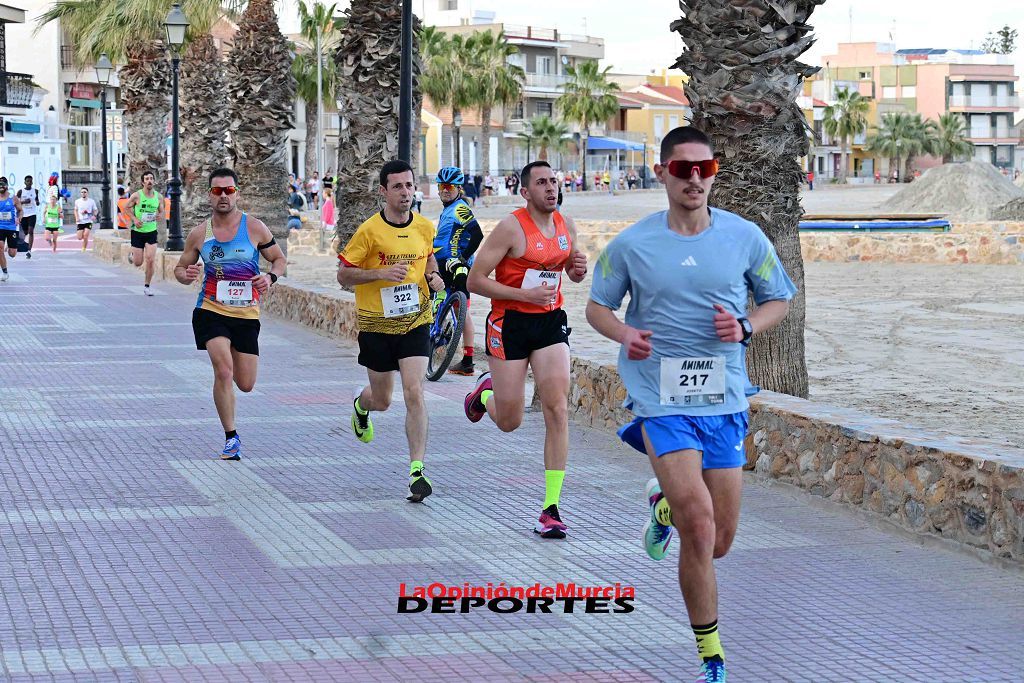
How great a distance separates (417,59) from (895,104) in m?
122

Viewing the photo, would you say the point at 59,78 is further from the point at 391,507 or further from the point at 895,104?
the point at 895,104

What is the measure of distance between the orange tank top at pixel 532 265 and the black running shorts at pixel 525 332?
0.11ft

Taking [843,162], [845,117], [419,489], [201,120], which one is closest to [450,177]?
[419,489]

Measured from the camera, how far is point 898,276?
1017 inches

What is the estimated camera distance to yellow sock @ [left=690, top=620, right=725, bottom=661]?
15.5ft

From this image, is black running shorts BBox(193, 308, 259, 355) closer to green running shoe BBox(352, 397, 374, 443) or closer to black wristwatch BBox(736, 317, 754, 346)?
green running shoe BBox(352, 397, 374, 443)

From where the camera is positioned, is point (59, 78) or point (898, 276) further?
point (59, 78)

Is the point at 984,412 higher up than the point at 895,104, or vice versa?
the point at 895,104

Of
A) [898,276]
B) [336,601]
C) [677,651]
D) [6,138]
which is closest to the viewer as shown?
[677,651]

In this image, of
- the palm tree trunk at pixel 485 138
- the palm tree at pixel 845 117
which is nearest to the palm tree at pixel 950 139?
the palm tree at pixel 845 117

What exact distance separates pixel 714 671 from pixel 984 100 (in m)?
138

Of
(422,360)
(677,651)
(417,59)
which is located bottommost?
(677,651)

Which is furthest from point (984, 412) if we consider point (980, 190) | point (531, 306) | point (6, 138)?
point (6, 138)

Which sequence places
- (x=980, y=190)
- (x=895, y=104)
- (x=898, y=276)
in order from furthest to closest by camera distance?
(x=895, y=104) < (x=980, y=190) < (x=898, y=276)
